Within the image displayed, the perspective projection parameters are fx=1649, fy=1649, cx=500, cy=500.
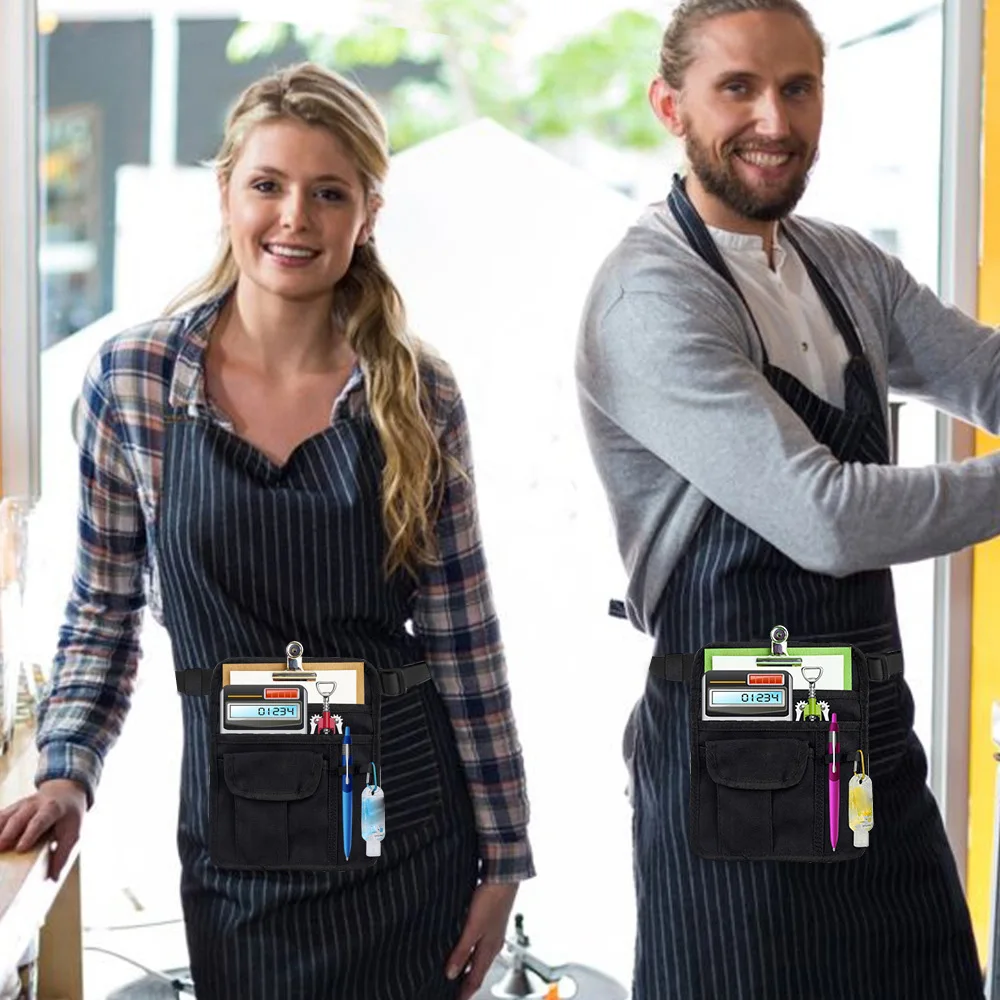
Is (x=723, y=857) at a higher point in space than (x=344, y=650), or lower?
lower

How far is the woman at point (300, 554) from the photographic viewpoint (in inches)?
66.3

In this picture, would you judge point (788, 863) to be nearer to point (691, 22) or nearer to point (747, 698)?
point (747, 698)

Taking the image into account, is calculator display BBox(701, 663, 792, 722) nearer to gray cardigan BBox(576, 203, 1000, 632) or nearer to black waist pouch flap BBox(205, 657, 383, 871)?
gray cardigan BBox(576, 203, 1000, 632)

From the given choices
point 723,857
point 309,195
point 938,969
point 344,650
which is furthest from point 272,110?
point 938,969

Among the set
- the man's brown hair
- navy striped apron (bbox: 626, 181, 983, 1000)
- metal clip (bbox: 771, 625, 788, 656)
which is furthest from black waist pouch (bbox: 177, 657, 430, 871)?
the man's brown hair

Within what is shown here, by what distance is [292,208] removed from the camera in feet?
5.60

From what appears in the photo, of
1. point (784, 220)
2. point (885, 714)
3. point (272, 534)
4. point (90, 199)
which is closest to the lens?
point (272, 534)

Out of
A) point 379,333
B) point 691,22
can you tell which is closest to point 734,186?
point 691,22

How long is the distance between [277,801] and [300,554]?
0.83 ft

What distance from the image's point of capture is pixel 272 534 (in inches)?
66.3

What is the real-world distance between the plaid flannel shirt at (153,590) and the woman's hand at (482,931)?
20 mm

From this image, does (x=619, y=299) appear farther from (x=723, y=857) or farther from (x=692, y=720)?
(x=723, y=857)

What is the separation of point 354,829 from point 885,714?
→ 59 centimetres

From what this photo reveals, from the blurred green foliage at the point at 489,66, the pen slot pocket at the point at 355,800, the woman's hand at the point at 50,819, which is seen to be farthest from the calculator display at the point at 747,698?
the blurred green foliage at the point at 489,66
